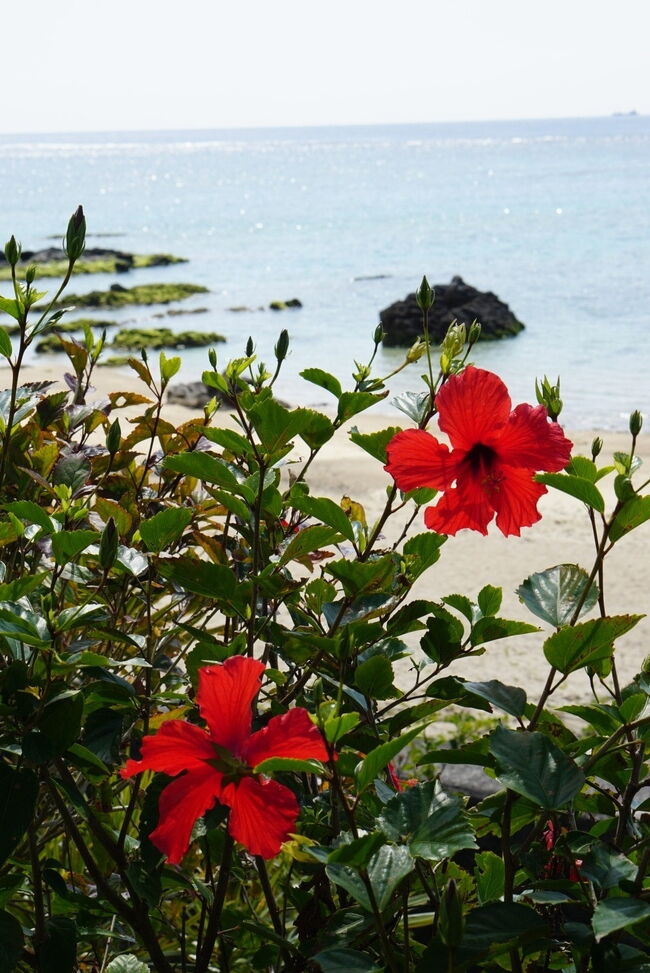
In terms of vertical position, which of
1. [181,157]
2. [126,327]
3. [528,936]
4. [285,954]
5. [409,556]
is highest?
[181,157]

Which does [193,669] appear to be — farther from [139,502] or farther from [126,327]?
[126,327]

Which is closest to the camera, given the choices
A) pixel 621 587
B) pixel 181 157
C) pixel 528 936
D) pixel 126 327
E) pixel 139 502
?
pixel 528 936

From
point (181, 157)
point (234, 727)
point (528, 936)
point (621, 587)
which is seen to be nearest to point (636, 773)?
point (528, 936)

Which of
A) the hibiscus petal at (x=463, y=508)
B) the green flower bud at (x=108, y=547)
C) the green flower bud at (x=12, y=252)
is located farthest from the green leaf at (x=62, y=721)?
the green flower bud at (x=12, y=252)

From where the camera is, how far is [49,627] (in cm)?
74

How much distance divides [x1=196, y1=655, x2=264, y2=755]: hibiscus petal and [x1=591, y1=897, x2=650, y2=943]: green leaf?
9.9 inches

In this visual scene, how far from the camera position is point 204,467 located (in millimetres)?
867

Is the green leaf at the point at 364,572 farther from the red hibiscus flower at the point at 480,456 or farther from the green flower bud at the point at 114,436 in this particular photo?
the green flower bud at the point at 114,436

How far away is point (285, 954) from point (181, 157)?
106 m

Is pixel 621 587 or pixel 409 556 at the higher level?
pixel 409 556

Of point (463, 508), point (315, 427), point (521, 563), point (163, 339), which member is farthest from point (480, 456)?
point (163, 339)

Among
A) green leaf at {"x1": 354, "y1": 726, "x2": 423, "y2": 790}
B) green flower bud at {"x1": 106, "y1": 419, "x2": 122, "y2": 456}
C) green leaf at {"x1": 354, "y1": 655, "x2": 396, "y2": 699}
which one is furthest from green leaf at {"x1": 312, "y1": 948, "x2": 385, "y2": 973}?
green flower bud at {"x1": 106, "y1": 419, "x2": 122, "y2": 456}

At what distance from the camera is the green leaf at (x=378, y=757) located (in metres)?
0.62

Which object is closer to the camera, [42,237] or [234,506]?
[234,506]
